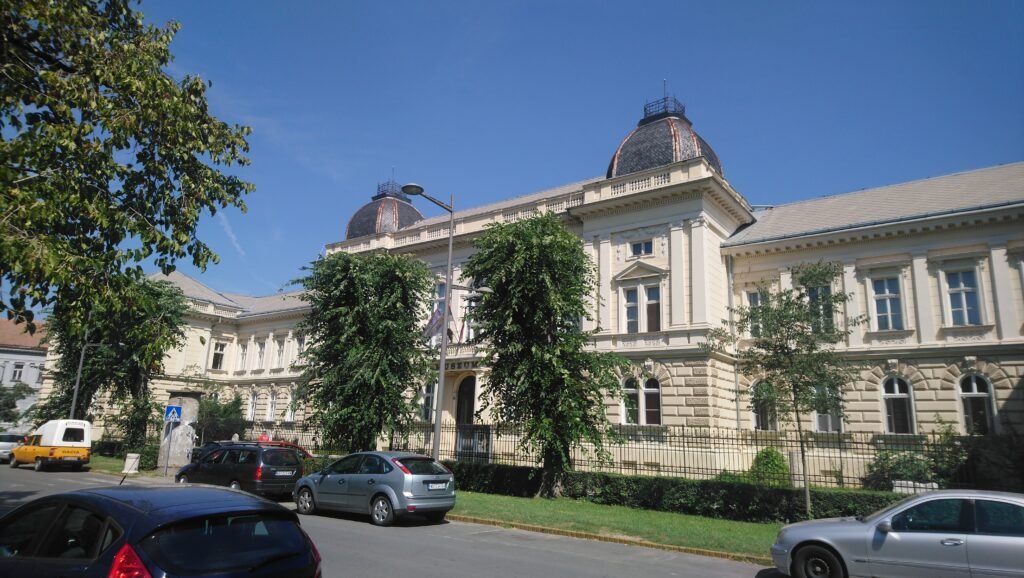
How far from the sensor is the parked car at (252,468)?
17328mm

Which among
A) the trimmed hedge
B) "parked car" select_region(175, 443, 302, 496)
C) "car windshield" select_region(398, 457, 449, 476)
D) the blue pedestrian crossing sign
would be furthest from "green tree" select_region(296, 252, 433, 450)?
"car windshield" select_region(398, 457, 449, 476)

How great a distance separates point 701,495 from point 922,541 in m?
9.42

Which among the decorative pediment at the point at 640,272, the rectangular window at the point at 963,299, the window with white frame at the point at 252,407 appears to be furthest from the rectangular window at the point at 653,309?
the window with white frame at the point at 252,407

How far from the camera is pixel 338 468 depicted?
1527 cm

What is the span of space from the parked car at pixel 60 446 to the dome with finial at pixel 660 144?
98.8 feet

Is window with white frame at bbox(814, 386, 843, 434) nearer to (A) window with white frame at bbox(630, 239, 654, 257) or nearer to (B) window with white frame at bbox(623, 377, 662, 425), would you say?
(B) window with white frame at bbox(623, 377, 662, 425)

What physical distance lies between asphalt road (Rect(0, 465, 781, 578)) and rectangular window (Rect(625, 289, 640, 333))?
17974 millimetres

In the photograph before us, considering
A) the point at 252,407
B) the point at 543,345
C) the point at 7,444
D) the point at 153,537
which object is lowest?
the point at 7,444

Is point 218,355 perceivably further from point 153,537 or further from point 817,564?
point 153,537

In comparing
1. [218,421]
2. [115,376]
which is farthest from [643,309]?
[115,376]

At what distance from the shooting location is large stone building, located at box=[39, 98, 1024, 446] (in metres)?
25.0

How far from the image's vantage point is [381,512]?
13.9m

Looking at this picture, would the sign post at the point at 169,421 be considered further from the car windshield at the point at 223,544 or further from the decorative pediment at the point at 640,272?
the car windshield at the point at 223,544

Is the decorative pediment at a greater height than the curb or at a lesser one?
greater
